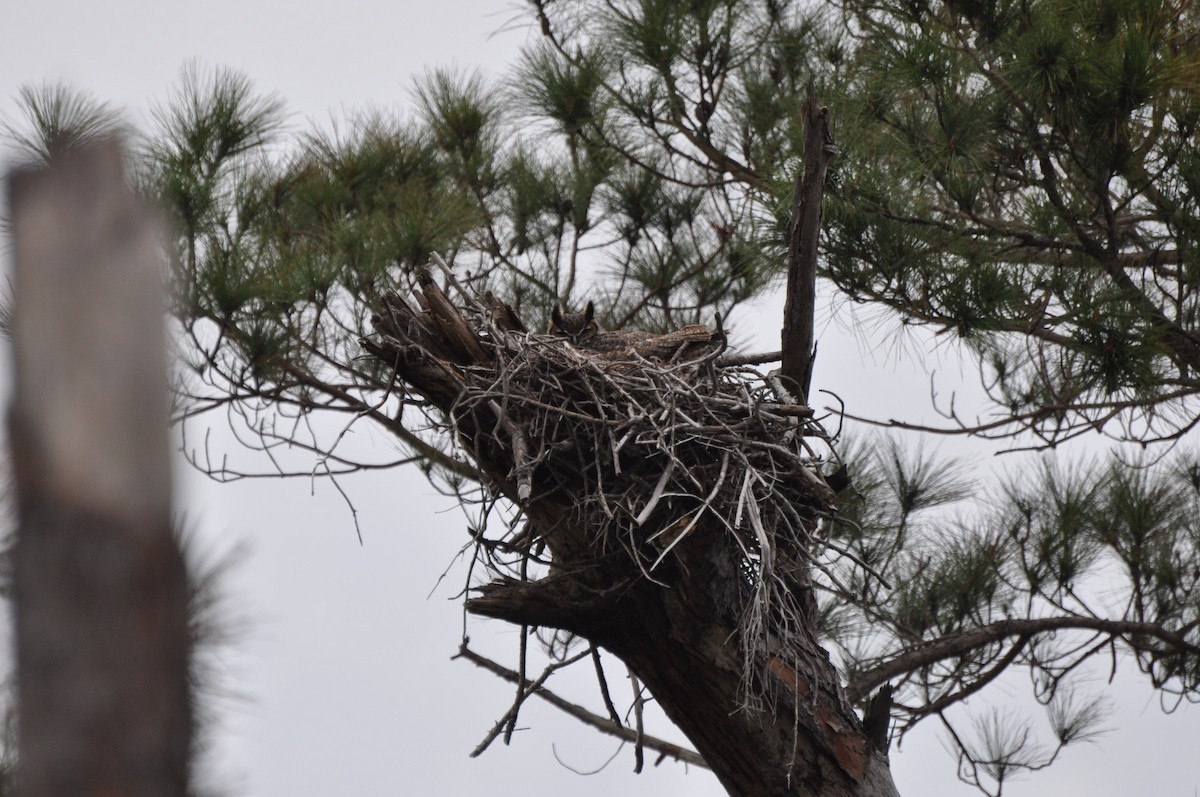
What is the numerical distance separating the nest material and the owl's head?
333 mm

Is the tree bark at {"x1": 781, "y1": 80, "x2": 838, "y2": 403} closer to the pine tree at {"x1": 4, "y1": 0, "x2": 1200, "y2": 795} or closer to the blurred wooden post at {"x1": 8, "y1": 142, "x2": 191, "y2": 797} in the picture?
the pine tree at {"x1": 4, "y1": 0, "x2": 1200, "y2": 795}

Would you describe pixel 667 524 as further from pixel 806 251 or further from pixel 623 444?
pixel 806 251

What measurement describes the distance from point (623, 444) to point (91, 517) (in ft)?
3.05

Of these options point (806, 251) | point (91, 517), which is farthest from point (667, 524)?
point (91, 517)

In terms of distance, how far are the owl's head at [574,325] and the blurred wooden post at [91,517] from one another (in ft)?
4.37

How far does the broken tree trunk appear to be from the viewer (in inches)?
83.5

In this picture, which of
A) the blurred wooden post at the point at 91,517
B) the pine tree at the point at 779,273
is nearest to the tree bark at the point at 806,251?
the pine tree at the point at 779,273

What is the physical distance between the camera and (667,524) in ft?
6.98

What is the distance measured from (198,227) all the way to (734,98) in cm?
170

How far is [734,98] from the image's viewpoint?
4066 mm

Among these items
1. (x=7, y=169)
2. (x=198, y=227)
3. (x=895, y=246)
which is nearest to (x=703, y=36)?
(x=895, y=246)

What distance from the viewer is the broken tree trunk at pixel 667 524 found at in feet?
6.96

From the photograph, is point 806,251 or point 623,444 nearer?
point 623,444

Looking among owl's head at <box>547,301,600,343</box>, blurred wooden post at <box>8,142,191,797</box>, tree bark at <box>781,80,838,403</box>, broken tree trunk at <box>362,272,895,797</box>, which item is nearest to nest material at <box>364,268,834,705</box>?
broken tree trunk at <box>362,272,895,797</box>
